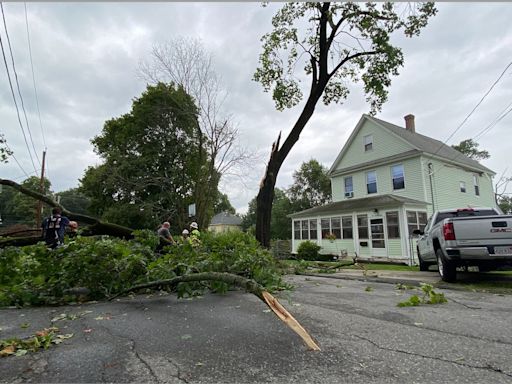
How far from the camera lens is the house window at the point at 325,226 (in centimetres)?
1895

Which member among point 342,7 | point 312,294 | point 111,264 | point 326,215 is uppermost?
point 342,7

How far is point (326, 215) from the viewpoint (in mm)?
19047

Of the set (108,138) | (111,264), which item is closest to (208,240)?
(111,264)

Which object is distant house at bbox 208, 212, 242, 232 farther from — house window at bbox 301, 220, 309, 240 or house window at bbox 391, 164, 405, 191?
house window at bbox 391, 164, 405, 191

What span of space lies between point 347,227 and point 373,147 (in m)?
5.79

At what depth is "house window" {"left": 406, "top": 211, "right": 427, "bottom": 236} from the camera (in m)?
15.4

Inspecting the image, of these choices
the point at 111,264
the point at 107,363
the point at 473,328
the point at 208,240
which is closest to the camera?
the point at 107,363

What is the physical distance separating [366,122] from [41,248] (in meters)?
19.8

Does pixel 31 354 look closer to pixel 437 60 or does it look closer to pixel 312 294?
pixel 312 294

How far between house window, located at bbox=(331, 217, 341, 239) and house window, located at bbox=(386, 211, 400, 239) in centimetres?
315

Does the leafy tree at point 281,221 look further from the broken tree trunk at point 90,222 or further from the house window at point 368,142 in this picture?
the broken tree trunk at point 90,222

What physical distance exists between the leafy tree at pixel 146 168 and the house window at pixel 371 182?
11364 millimetres

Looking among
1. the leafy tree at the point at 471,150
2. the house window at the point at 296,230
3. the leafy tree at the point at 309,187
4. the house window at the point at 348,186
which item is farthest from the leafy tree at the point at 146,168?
the leafy tree at the point at 471,150

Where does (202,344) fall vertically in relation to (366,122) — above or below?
below
